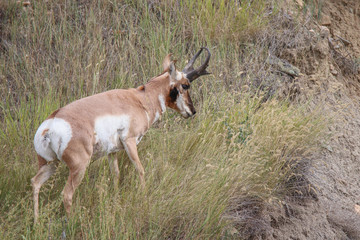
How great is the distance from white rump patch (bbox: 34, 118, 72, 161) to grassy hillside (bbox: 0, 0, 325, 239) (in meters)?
0.47

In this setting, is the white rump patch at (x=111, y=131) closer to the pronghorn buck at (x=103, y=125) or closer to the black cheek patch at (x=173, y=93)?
the pronghorn buck at (x=103, y=125)

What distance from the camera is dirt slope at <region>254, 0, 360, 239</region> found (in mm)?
5520

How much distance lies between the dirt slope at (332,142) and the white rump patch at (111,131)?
175 cm

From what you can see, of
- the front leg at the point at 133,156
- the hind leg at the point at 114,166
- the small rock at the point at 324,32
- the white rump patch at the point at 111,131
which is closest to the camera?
the white rump patch at the point at 111,131

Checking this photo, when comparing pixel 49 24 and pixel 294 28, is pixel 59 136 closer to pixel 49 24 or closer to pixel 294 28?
pixel 49 24

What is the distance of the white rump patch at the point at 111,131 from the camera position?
4.59m

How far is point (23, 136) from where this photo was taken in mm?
5527

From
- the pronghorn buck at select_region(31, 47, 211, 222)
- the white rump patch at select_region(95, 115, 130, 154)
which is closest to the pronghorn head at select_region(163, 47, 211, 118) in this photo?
the pronghorn buck at select_region(31, 47, 211, 222)

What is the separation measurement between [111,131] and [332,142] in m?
3.53

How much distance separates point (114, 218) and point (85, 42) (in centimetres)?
380

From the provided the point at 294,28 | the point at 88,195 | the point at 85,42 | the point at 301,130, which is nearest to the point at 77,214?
the point at 88,195

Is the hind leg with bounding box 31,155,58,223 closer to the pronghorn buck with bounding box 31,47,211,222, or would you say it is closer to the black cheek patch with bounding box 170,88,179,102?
the pronghorn buck with bounding box 31,47,211,222

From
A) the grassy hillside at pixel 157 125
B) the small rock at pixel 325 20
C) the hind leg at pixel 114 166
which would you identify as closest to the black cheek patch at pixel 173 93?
the grassy hillside at pixel 157 125

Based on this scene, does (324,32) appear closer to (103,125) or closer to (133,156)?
(133,156)
